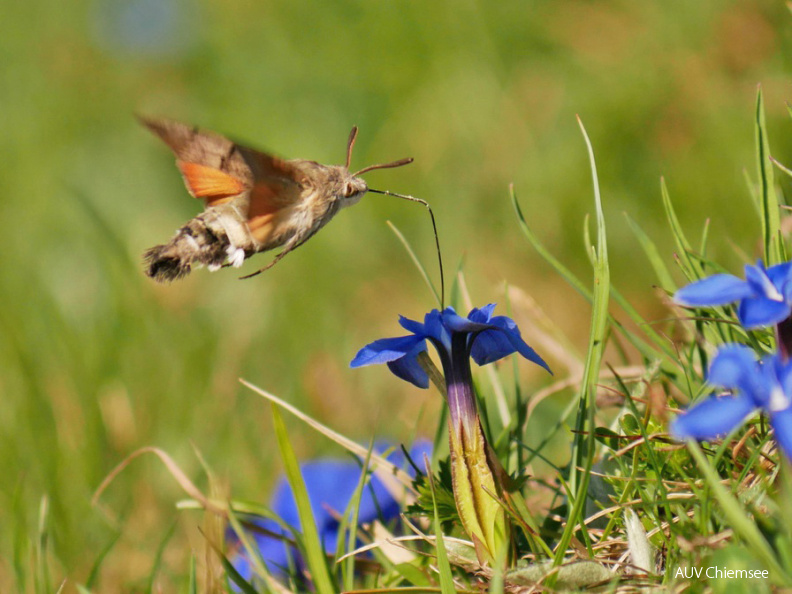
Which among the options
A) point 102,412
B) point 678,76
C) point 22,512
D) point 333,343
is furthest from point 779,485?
point 678,76

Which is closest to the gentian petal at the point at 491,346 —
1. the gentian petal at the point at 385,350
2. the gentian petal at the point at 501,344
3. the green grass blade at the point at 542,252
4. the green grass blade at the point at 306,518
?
the gentian petal at the point at 501,344

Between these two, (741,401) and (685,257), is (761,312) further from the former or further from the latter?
(685,257)

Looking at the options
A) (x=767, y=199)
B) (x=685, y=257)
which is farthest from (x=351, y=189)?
(x=767, y=199)

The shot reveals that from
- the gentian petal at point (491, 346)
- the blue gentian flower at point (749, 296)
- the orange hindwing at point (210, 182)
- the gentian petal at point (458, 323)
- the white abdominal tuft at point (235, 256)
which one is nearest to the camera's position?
the blue gentian flower at point (749, 296)

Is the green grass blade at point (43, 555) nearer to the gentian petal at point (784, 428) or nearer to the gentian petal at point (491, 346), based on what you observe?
the gentian petal at point (491, 346)

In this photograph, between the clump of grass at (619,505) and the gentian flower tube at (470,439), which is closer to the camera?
the clump of grass at (619,505)

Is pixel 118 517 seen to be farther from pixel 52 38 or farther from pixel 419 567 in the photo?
pixel 52 38

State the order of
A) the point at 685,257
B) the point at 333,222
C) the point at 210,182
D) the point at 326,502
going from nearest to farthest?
the point at 685,257 → the point at 210,182 → the point at 326,502 → the point at 333,222
